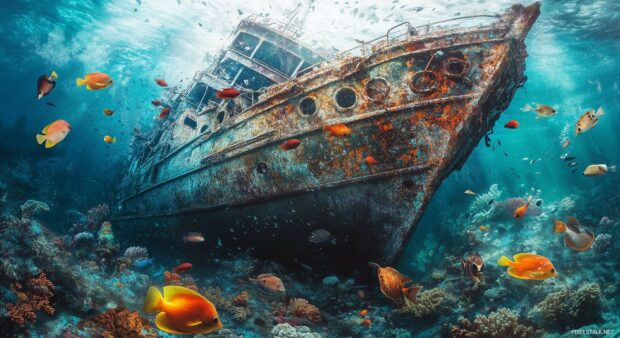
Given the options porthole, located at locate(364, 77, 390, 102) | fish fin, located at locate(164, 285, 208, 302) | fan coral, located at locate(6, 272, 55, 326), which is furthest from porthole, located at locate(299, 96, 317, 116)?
fan coral, located at locate(6, 272, 55, 326)

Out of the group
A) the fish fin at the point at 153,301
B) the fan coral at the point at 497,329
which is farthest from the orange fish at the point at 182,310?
the fan coral at the point at 497,329

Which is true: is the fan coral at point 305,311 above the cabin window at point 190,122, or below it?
below

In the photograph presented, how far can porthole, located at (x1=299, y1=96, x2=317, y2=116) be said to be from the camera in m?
6.89

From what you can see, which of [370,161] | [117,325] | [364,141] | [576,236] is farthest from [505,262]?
[117,325]

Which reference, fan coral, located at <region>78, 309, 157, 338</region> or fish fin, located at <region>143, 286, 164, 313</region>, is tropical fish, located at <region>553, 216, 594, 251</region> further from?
fan coral, located at <region>78, 309, 157, 338</region>

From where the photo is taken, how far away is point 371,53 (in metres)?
6.41

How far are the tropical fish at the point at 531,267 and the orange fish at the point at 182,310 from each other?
3.57 meters

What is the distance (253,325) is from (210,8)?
22394 millimetres

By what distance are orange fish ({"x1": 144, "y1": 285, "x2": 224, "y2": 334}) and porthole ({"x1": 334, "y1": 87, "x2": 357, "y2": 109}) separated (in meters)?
5.10

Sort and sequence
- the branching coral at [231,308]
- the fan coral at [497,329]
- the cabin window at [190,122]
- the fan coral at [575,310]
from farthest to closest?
the cabin window at [190,122] → the fan coral at [575,310] → the branching coral at [231,308] → the fan coral at [497,329]

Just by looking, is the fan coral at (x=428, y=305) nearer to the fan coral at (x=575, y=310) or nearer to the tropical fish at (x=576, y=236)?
the fan coral at (x=575, y=310)

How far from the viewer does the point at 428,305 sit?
24.0ft

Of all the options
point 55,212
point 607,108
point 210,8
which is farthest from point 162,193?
point 607,108

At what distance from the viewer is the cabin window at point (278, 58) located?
10859mm
